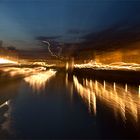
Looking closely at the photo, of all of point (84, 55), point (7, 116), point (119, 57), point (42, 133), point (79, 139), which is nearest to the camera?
point (79, 139)

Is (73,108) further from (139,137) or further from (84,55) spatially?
(84,55)

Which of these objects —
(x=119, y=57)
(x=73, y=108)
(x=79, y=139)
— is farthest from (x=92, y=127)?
(x=119, y=57)

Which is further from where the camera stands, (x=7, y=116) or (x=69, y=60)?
(x=69, y=60)

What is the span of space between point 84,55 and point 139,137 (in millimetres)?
145063

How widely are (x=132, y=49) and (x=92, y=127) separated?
5611 centimetres

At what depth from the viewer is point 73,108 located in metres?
17.5

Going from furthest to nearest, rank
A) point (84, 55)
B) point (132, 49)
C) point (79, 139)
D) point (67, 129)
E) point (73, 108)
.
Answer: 1. point (84, 55)
2. point (132, 49)
3. point (73, 108)
4. point (67, 129)
5. point (79, 139)

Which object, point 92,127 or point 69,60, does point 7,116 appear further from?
point 69,60

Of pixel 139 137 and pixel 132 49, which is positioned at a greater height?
pixel 132 49

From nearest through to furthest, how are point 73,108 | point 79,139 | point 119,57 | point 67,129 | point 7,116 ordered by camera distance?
point 79,139, point 67,129, point 7,116, point 73,108, point 119,57

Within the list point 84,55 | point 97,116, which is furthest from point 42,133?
point 84,55

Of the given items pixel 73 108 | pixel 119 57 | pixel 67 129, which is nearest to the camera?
pixel 67 129

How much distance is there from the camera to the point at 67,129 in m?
11.6

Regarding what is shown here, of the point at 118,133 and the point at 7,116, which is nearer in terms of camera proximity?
the point at 118,133
